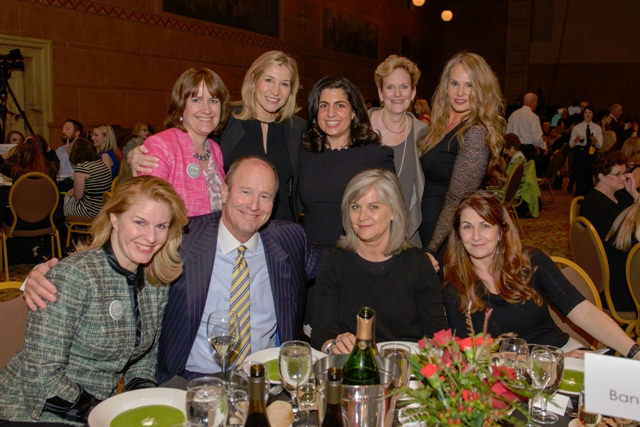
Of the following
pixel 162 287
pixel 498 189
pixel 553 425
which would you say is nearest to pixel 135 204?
pixel 162 287

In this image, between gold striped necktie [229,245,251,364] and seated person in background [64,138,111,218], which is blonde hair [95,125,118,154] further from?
gold striped necktie [229,245,251,364]

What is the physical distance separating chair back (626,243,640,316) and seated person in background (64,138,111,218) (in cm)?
487

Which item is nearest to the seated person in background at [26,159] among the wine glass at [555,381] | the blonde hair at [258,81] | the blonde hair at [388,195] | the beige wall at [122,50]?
the beige wall at [122,50]

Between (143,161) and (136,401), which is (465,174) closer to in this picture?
(143,161)

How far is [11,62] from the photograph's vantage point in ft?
24.5

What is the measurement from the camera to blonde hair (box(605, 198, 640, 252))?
11.6ft

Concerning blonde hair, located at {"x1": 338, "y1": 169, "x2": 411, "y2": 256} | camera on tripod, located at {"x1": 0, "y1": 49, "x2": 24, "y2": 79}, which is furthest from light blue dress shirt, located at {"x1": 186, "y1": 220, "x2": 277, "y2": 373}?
camera on tripod, located at {"x1": 0, "y1": 49, "x2": 24, "y2": 79}

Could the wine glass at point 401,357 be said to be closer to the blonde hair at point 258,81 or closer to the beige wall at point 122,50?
the blonde hair at point 258,81

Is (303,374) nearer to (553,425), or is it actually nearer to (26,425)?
(553,425)

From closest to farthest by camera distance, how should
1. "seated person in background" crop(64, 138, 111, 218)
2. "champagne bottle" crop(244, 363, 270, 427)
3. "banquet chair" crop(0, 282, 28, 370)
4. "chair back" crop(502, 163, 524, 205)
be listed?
1. "champagne bottle" crop(244, 363, 270, 427)
2. "banquet chair" crop(0, 282, 28, 370)
3. "seated person in background" crop(64, 138, 111, 218)
4. "chair back" crop(502, 163, 524, 205)

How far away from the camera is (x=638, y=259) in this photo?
3240 millimetres

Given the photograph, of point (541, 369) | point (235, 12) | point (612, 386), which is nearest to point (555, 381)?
point (541, 369)

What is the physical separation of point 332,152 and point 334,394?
6.47ft

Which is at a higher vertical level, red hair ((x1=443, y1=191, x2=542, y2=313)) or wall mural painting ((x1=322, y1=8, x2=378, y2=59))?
wall mural painting ((x1=322, y1=8, x2=378, y2=59))
